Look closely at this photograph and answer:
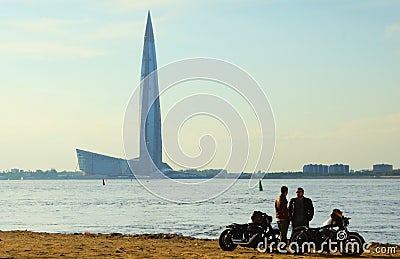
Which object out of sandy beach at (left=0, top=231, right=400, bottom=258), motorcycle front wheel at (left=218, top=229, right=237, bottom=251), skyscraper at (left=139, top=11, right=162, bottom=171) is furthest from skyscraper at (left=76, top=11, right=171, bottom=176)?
motorcycle front wheel at (left=218, top=229, right=237, bottom=251)

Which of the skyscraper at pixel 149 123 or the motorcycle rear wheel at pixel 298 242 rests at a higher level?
the skyscraper at pixel 149 123

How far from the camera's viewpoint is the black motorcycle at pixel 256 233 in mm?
18547

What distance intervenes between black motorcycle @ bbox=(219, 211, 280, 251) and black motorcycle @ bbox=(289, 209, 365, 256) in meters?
0.67

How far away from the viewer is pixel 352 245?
17.9 m

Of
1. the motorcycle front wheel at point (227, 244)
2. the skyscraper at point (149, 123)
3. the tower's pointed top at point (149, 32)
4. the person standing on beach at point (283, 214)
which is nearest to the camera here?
the person standing on beach at point (283, 214)

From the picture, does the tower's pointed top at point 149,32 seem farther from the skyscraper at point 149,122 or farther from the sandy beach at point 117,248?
the sandy beach at point 117,248

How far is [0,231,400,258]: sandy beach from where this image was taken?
1824 cm

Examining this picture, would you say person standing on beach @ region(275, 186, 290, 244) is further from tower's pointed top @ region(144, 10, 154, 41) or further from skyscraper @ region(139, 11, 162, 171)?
tower's pointed top @ region(144, 10, 154, 41)

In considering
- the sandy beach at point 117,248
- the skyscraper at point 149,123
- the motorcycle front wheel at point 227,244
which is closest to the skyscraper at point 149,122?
the skyscraper at point 149,123

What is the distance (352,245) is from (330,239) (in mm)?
567

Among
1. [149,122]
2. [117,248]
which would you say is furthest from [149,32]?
[117,248]

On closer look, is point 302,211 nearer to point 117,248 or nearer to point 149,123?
point 117,248

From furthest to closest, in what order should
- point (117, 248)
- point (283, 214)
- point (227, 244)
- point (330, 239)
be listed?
point (117, 248), point (227, 244), point (283, 214), point (330, 239)

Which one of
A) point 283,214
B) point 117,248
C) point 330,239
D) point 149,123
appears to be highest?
point 149,123
